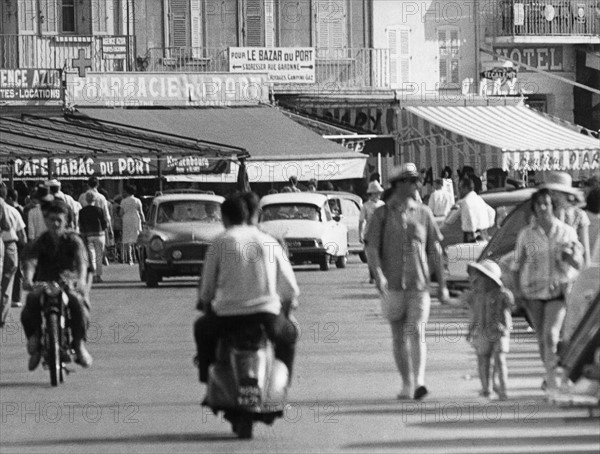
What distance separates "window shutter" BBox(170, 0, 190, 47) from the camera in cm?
4625

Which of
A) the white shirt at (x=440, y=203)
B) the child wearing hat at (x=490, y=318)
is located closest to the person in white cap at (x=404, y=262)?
the child wearing hat at (x=490, y=318)

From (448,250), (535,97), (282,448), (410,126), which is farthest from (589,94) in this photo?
(282,448)

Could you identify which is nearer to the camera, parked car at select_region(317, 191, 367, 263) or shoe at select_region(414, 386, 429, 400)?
shoe at select_region(414, 386, 429, 400)

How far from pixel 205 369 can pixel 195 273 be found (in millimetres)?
17466

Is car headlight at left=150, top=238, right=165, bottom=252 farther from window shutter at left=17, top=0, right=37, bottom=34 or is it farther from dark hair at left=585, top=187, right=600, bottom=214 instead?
window shutter at left=17, top=0, right=37, bottom=34

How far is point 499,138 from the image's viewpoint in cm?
4009

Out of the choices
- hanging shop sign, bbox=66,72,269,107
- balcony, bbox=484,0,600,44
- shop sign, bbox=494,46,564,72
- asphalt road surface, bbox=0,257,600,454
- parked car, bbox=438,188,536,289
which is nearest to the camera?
asphalt road surface, bbox=0,257,600,454

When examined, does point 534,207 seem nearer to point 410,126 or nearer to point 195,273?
point 195,273

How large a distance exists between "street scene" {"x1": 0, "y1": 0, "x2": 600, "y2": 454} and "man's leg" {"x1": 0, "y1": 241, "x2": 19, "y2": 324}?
0.05 m

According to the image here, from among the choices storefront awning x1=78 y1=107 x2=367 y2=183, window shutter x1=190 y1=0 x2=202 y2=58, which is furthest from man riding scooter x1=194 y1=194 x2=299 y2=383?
window shutter x1=190 y1=0 x2=202 y2=58

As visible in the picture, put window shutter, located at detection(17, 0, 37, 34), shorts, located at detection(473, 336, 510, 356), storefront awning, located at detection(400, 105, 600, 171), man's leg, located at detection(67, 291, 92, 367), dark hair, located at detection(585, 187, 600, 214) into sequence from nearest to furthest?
shorts, located at detection(473, 336, 510, 356) → man's leg, located at detection(67, 291, 92, 367) → dark hair, located at detection(585, 187, 600, 214) → storefront awning, located at detection(400, 105, 600, 171) → window shutter, located at detection(17, 0, 37, 34)

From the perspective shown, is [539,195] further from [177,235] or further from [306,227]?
[306,227]

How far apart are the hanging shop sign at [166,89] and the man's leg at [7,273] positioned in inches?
835

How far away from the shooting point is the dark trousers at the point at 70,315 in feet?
50.7
